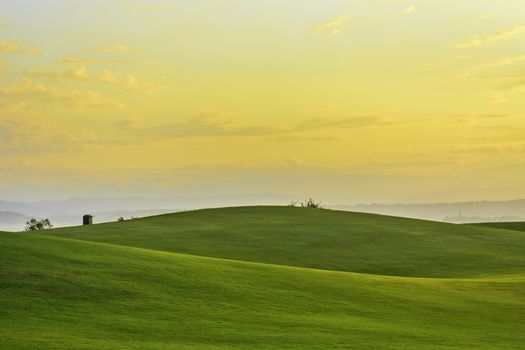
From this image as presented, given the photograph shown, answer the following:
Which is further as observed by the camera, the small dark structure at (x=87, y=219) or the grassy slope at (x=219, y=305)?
the small dark structure at (x=87, y=219)

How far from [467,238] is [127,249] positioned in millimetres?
37876

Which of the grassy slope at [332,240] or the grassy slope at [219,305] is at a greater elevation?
the grassy slope at [332,240]

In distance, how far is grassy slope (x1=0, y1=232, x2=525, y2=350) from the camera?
71.5 feet

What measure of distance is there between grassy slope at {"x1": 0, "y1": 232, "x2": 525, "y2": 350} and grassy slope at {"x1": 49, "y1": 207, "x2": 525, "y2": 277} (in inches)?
606

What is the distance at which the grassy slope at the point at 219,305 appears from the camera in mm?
21797

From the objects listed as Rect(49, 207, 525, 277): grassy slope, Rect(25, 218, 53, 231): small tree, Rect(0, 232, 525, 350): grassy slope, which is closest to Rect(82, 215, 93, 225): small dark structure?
Rect(49, 207, 525, 277): grassy slope

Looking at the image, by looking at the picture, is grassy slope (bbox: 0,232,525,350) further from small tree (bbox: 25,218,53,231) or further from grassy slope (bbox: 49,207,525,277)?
small tree (bbox: 25,218,53,231)

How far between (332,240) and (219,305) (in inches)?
1378

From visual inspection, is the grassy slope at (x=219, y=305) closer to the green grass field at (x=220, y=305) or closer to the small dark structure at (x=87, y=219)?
the green grass field at (x=220, y=305)

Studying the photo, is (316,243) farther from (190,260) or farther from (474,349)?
(474,349)

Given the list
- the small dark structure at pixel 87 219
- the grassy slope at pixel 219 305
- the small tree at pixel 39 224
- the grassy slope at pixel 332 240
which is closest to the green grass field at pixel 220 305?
the grassy slope at pixel 219 305

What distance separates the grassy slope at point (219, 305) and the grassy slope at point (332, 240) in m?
15.4

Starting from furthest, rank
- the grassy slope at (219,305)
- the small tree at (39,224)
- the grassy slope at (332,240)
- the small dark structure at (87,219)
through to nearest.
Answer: the small tree at (39,224) < the small dark structure at (87,219) < the grassy slope at (332,240) < the grassy slope at (219,305)

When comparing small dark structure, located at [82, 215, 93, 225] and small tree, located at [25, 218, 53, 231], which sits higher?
small tree, located at [25, 218, 53, 231]
